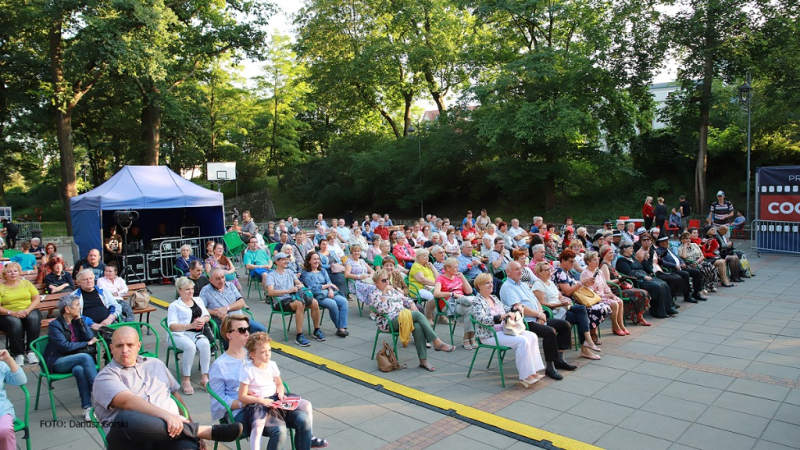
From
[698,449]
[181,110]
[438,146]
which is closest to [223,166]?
[181,110]

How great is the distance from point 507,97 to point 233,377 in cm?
1955

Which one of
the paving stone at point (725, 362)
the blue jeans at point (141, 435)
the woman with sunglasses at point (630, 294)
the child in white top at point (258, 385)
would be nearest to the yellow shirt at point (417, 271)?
the woman with sunglasses at point (630, 294)

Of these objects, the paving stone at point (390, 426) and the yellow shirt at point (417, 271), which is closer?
the paving stone at point (390, 426)

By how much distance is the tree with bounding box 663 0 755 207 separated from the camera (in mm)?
17078

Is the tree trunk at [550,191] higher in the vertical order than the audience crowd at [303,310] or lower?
higher

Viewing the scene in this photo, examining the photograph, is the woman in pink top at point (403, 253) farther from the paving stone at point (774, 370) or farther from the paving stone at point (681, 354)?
the paving stone at point (774, 370)

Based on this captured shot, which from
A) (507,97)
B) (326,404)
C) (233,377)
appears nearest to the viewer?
(233,377)

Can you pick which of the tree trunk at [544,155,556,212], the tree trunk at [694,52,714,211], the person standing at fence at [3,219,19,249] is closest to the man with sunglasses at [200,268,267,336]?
the person standing at fence at [3,219,19,249]

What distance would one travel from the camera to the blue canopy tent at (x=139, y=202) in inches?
438

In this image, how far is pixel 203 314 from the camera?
584 cm

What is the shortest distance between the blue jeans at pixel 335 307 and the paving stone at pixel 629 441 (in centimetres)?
408

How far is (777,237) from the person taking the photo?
13656 mm

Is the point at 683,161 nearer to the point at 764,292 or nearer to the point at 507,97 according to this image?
the point at 507,97

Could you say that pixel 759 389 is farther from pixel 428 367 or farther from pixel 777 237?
pixel 777 237
